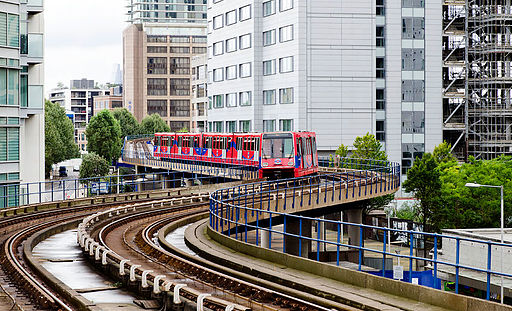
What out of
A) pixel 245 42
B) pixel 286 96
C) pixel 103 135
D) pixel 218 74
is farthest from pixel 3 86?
pixel 103 135

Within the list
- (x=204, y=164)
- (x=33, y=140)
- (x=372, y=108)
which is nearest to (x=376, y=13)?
(x=372, y=108)

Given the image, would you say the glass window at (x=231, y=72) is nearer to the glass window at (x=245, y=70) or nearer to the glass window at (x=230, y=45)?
the glass window at (x=245, y=70)

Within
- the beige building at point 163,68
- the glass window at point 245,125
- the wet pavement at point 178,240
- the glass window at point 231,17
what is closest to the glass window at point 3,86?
the wet pavement at point 178,240

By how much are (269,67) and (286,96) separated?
17.1 ft

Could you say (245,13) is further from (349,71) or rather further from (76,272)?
(76,272)

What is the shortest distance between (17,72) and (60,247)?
17.9 meters

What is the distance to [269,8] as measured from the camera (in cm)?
8838

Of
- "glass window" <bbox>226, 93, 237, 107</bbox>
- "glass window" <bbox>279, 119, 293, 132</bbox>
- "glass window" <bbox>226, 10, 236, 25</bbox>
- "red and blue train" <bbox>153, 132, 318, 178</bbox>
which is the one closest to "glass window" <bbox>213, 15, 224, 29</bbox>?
"glass window" <bbox>226, 10, 236, 25</bbox>

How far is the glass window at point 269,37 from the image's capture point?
289ft

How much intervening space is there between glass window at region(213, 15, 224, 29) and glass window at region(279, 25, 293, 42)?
14060 millimetres

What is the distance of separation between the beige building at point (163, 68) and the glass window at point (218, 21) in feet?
279

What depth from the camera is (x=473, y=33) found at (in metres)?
88.4

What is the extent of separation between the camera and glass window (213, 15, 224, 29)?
98.3 meters

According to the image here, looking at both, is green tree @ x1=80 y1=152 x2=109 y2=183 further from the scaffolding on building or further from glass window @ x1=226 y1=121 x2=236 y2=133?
the scaffolding on building
